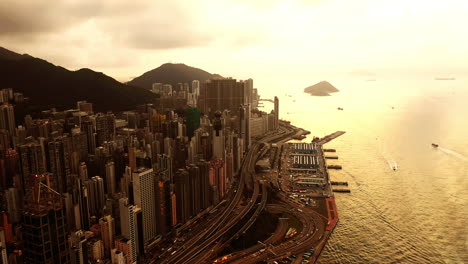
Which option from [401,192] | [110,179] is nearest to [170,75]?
[110,179]

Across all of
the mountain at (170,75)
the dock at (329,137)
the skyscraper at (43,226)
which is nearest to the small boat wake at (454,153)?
the dock at (329,137)

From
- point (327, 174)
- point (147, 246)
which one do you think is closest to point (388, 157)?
point (327, 174)

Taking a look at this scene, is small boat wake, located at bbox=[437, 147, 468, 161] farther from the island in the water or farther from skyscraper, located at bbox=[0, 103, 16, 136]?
the island in the water

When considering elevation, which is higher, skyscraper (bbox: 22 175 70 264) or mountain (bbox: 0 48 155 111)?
mountain (bbox: 0 48 155 111)

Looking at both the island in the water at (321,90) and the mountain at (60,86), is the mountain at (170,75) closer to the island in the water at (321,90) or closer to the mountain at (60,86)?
the mountain at (60,86)

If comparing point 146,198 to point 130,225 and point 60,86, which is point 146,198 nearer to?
point 130,225

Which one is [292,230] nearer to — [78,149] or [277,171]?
[277,171]

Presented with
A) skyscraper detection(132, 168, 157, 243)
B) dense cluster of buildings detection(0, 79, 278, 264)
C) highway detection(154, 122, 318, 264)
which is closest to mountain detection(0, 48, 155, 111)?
dense cluster of buildings detection(0, 79, 278, 264)

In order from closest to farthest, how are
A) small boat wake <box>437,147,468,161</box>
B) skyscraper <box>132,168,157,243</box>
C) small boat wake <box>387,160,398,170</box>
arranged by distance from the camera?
skyscraper <box>132,168,157,243</box> < small boat wake <box>387,160,398,170</box> < small boat wake <box>437,147,468,161</box>
